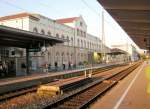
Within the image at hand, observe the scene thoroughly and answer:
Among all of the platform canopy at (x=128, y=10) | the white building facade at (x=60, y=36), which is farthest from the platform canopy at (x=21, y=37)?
the platform canopy at (x=128, y=10)

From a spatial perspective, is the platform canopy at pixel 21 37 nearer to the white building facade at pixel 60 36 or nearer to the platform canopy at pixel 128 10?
the white building facade at pixel 60 36

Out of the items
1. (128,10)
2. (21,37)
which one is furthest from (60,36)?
(128,10)

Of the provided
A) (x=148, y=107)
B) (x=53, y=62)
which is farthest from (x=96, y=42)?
(x=148, y=107)

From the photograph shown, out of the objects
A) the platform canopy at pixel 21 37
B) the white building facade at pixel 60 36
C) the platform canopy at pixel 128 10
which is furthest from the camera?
the white building facade at pixel 60 36

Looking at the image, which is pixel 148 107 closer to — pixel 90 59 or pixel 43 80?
pixel 43 80

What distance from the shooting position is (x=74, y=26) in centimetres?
8075

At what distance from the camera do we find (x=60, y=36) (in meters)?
69.2

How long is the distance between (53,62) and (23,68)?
18700mm

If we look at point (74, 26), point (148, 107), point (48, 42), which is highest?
point (74, 26)

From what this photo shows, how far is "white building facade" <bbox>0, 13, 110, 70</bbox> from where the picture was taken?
2228 inches

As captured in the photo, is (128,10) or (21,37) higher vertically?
(128,10)

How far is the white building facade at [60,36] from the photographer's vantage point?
56584mm

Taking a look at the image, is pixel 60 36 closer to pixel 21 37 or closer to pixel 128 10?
pixel 21 37

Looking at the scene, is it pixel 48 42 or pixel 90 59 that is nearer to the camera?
pixel 48 42
